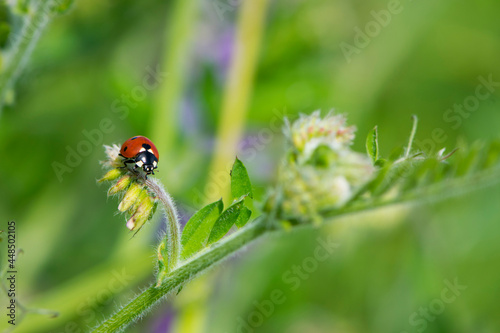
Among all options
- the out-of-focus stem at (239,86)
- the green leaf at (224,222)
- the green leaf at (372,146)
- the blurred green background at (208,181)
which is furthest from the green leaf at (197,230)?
the out-of-focus stem at (239,86)

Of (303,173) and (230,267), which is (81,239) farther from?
(303,173)

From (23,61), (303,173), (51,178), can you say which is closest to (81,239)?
(51,178)

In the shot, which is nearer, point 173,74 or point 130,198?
point 130,198

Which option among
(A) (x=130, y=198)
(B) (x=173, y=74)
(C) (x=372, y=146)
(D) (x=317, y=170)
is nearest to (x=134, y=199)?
(A) (x=130, y=198)

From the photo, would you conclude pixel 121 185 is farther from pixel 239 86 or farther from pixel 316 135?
pixel 239 86

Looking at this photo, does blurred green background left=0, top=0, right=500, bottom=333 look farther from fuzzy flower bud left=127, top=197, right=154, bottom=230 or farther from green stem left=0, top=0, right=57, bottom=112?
fuzzy flower bud left=127, top=197, right=154, bottom=230

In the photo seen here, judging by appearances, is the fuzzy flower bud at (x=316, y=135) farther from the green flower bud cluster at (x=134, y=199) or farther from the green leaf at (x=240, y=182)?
the green flower bud cluster at (x=134, y=199)
